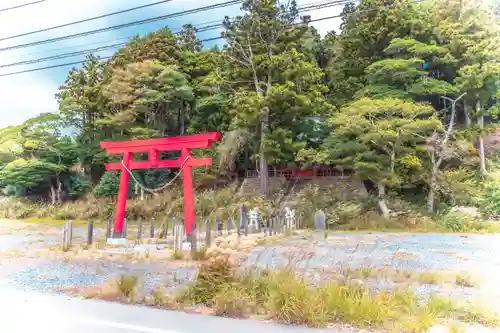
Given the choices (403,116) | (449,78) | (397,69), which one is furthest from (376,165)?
(449,78)

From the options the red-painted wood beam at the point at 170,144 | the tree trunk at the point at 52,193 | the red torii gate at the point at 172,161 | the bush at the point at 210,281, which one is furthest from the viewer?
the tree trunk at the point at 52,193

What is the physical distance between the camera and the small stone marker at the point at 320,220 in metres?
9.29

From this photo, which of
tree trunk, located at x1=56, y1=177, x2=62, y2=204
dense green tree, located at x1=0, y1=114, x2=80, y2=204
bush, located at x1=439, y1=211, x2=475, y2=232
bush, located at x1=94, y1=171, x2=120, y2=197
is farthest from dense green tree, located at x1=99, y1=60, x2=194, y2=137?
bush, located at x1=439, y1=211, x2=475, y2=232

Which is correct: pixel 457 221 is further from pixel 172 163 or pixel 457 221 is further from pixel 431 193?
pixel 172 163

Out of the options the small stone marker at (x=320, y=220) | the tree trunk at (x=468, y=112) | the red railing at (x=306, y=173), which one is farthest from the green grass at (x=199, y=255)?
the tree trunk at (x=468, y=112)

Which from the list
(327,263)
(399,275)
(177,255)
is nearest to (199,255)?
(177,255)

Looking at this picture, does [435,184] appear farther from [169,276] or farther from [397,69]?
[169,276]

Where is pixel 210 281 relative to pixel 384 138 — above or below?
below

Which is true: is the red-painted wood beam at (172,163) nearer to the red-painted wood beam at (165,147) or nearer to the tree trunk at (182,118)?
the red-painted wood beam at (165,147)

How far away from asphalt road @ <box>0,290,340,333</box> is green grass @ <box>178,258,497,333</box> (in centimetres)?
14

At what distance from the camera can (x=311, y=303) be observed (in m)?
2.56

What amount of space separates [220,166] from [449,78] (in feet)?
26.2

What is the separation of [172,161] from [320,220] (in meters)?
4.62

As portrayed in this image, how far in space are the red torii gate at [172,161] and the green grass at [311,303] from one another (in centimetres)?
299
